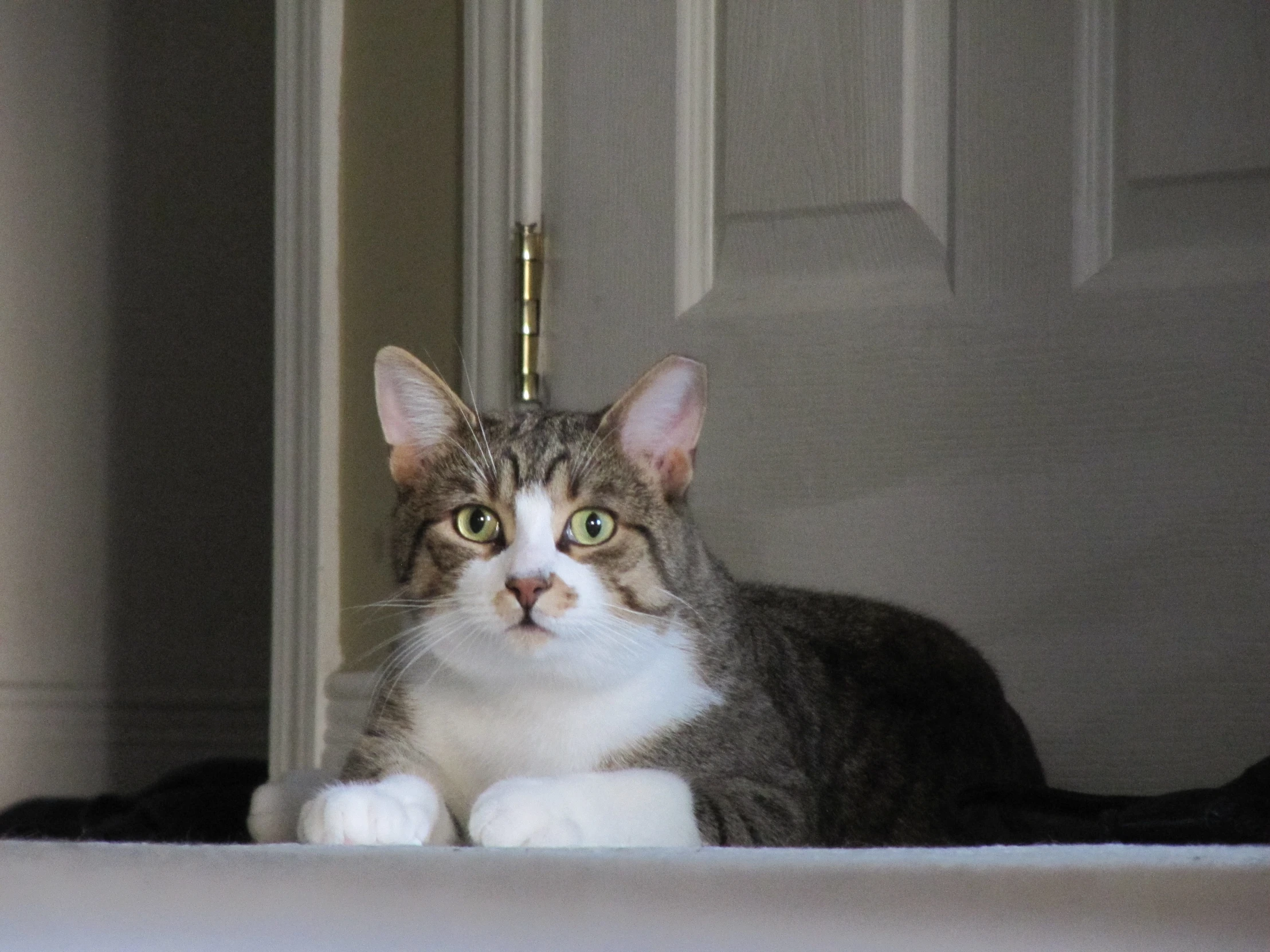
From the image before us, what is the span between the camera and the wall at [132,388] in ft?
6.82

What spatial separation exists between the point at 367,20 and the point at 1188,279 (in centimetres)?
112

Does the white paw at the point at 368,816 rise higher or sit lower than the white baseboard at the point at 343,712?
higher

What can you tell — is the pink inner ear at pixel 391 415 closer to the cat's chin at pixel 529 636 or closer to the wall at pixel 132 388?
the cat's chin at pixel 529 636

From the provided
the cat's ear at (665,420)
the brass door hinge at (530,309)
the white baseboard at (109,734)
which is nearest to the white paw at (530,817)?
the cat's ear at (665,420)

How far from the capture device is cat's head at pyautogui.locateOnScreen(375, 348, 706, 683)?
1.03 meters

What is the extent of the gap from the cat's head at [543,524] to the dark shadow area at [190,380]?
123cm

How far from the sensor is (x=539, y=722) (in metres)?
1.07

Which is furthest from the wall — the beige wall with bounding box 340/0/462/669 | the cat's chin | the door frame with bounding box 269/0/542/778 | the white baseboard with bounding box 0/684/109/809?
the cat's chin

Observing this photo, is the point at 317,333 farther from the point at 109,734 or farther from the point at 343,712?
the point at 109,734

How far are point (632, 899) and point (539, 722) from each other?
47 cm

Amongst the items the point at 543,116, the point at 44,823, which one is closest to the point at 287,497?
the point at 44,823

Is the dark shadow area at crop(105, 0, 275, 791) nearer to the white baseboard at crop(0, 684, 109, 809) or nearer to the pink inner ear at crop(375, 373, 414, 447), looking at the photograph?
the white baseboard at crop(0, 684, 109, 809)

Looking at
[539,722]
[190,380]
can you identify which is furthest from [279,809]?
[190,380]

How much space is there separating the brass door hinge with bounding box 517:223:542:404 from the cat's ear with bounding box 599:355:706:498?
18.8 inches
